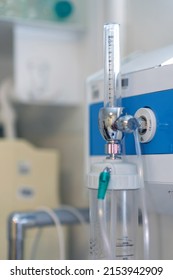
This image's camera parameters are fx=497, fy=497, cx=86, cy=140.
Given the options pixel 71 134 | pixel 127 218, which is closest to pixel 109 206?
pixel 127 218

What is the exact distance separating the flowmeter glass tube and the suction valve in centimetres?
5

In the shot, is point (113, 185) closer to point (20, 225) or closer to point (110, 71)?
point (110, 71)

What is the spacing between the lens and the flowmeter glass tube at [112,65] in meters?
0.90

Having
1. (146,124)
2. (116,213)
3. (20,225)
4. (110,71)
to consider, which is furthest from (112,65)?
(20,225)

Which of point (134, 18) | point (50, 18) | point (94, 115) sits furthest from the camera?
point (50, 18)

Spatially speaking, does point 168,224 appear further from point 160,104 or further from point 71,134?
point 71,134

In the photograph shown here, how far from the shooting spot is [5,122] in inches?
61.9

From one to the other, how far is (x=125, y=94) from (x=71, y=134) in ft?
2.13
